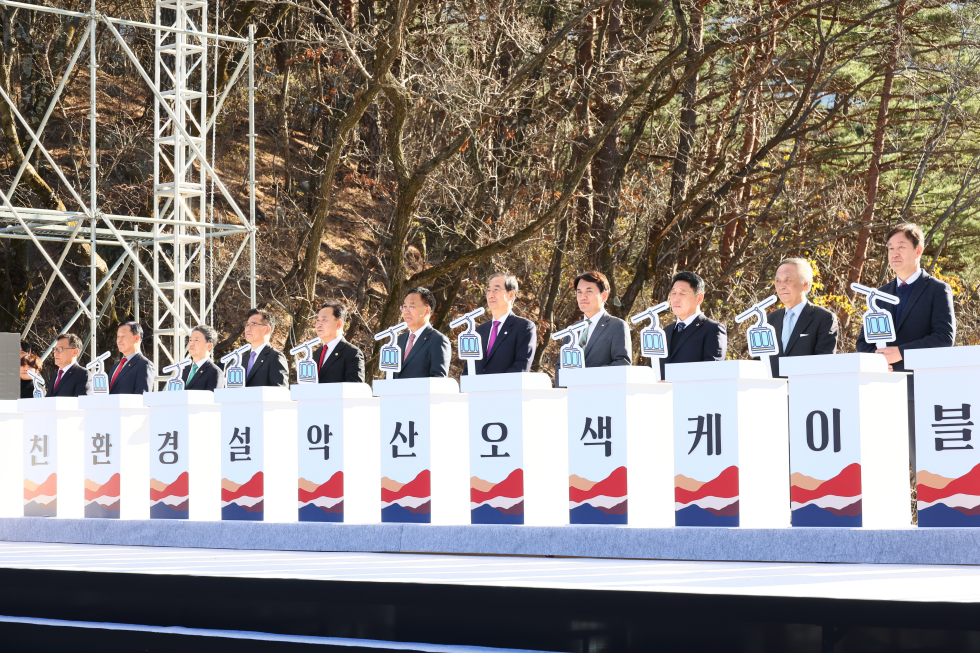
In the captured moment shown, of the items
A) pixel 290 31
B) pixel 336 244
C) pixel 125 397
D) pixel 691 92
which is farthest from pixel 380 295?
pixel 125 397

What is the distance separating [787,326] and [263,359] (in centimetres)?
287

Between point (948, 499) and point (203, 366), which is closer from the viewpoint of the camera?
point (948, 499)

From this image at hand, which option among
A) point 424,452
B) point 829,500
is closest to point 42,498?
point 424,452

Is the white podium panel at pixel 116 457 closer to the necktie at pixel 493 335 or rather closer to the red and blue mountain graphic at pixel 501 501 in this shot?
the necktie at pixel 493 335

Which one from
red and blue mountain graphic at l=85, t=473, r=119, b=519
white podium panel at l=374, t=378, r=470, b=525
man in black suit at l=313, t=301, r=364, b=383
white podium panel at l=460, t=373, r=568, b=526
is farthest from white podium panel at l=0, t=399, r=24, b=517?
white podium panel at l=460, t=373, r=568, b=526

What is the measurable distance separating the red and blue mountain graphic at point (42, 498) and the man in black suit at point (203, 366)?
3.01ft

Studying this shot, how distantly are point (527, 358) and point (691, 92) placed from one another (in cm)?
1010

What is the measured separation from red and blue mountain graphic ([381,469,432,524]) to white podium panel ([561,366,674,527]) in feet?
2.34

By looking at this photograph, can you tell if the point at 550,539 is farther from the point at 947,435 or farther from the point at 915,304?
the point at 915,304

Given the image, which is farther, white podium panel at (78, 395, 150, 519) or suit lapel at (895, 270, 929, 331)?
white podium panel at (78, 395, 150, 519)

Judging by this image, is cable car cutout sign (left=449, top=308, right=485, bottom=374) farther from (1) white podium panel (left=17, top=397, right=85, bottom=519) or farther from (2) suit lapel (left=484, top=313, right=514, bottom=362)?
(1) white podium panel (left=17, top=397, right=85, bottom=519)

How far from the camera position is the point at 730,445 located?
14.0ft

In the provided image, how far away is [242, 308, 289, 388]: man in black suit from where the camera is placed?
20.1 feet

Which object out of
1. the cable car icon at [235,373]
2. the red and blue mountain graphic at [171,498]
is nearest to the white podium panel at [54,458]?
the red and blue mountain graphic at [171,498]
